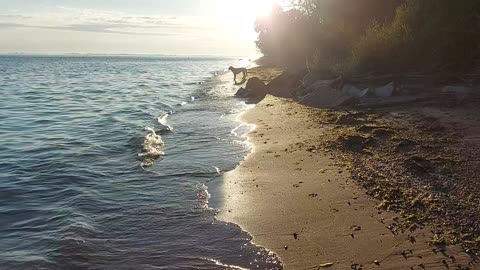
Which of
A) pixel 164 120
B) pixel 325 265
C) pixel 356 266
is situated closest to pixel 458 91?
pixel 164 120

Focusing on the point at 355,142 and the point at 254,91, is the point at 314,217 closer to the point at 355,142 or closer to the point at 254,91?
the point at 355,142

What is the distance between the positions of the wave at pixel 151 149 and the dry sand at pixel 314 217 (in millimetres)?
2217

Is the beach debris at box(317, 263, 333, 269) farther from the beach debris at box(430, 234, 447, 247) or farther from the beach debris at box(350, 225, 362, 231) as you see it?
the beach debris at box(430, 234, 447, 247)

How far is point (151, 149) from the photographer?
1136 cm

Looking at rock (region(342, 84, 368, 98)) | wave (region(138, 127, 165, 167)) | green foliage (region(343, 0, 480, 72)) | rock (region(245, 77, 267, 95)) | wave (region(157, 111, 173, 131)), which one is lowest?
wave (region(157, 111, 173, 131))

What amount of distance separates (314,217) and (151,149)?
6.07 m

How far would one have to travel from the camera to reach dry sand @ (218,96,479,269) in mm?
4945

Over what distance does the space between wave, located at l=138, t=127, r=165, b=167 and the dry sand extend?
2.22m

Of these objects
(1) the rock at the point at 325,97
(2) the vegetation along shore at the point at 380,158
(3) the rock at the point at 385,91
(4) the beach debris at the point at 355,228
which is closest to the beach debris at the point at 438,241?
(2) the vegetation along shore at the point at 380,158

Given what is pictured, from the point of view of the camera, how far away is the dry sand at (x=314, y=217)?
4.95 meters

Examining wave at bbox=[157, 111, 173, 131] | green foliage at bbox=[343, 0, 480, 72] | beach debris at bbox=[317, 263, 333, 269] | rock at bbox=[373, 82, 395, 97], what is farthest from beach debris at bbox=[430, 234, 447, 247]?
green foliage at bbox=[343, 0, 480, 72]

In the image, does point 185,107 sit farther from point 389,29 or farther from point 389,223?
point 389,223

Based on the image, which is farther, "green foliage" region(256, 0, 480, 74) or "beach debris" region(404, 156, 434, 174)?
"green foliage" region(256, 0, 480, 74)

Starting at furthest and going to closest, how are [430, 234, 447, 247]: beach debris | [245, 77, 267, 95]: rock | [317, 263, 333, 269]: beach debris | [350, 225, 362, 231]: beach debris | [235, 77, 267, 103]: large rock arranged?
[245, 77, 267, 95]: rock → [235, 77, 267, 103]: large rock → [350, 225, 362, 231]: beach debris → [430, 234, 447, 247]: beach debris → [317, 263, 333, 269]: beach debris
